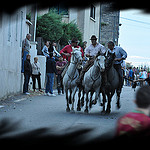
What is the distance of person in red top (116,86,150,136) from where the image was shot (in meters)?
0.68

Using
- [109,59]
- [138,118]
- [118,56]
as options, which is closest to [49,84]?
[118,56]

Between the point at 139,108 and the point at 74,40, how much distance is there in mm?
10240

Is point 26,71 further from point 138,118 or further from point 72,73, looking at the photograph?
point 138,118

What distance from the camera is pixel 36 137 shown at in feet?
2.18

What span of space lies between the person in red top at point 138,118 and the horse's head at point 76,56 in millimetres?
9451

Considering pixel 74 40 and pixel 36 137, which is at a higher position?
pixel 74 40

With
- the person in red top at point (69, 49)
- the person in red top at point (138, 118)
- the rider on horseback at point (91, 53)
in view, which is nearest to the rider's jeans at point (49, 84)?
the person in red top at point (69, 49)

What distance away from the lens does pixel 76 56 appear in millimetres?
10766

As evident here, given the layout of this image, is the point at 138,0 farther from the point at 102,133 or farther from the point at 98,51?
the point at 98,51

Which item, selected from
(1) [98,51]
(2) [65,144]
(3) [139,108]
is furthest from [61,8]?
(1) [98,51]

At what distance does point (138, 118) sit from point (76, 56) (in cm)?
994

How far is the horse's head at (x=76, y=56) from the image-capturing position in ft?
35.2

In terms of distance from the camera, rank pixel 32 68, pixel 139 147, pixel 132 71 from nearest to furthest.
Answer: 1. pixel 139 147
2. pixel 32 68
3. pixel 132 71

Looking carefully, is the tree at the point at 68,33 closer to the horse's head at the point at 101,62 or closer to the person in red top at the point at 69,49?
the person in red top at the point at 69,49
